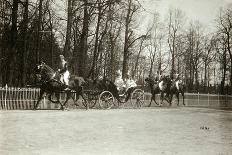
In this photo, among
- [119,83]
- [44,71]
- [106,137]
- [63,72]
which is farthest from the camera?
[119,83]

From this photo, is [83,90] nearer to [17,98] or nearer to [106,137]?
[17,98]

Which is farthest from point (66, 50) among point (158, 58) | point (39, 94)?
point (158, 58)

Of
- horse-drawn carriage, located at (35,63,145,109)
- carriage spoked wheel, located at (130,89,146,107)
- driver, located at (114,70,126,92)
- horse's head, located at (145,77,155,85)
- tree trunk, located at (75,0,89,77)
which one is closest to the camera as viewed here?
horse-drawn carriage, located at (35,63,145,109)

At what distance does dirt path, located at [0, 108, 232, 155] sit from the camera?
30.1 ft

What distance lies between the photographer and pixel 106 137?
36.5 ft

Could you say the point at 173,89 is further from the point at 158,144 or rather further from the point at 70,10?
the point at 158,144

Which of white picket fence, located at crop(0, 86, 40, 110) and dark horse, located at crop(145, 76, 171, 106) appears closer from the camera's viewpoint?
white picket fence, located at crop(0, 86, 40, 110)

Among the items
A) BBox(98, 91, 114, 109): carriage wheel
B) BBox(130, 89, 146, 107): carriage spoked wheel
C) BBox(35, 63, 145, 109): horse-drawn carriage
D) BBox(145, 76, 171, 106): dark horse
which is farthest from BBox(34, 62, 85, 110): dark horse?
BBox(145, 76, 171, 106): dark horse

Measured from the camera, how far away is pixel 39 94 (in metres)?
21.4

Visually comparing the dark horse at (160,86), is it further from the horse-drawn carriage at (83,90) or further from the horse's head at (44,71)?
the horse's head at (44,71)

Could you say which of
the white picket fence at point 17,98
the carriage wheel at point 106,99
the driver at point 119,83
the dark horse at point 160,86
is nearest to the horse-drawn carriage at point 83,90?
the carriage wheel at point 106,99

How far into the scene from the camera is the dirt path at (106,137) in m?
9.19

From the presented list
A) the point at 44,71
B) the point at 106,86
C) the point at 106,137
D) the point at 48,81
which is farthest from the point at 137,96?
the point at 106,137

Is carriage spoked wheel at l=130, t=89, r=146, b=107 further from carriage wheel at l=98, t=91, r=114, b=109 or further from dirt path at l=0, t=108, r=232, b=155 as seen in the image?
dirt path at l=0, t=108, r=232, b=155
